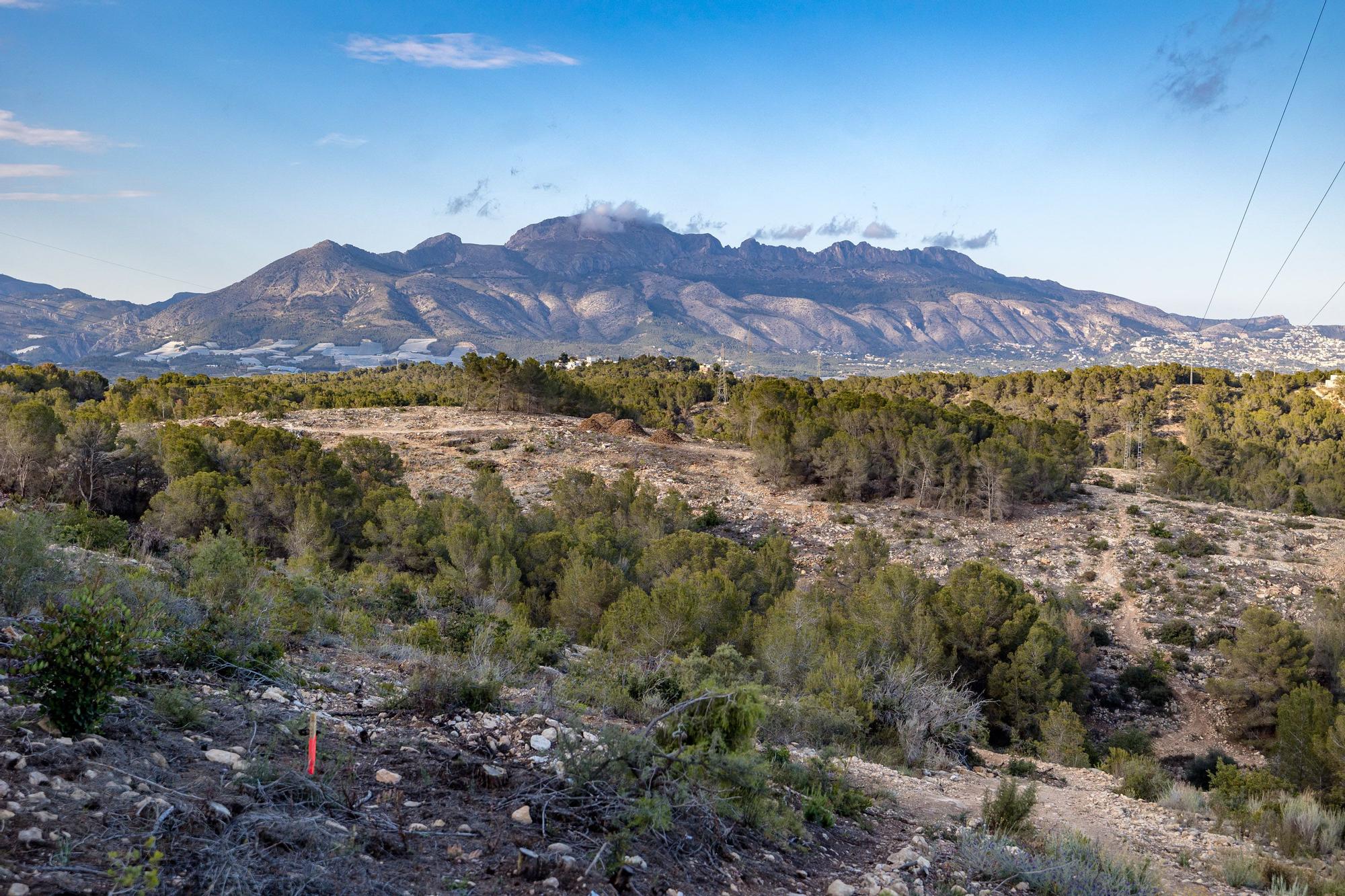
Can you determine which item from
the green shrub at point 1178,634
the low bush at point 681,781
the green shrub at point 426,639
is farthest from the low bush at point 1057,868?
the green shrub at point 1178,634

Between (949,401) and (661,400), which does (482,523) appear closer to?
(661,400)

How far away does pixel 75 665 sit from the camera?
3896mm

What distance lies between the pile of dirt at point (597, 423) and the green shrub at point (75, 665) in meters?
33.3

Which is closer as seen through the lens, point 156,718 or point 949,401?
point 156,718

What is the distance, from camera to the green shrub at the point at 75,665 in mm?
3852

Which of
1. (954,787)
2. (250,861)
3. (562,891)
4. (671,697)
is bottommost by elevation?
(954,787)

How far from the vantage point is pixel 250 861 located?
314 cm

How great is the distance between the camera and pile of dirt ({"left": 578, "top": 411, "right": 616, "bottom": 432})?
3781cm

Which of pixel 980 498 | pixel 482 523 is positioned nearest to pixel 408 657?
pixel 482 523

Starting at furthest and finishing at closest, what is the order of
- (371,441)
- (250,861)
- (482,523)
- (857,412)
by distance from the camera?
(857,412) < (371,441) < (482,523) < (250,861)

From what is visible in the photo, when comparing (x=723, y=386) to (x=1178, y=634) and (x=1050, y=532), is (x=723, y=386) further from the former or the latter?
(x=1178, y=634)

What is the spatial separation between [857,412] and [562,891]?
32363 millimetres

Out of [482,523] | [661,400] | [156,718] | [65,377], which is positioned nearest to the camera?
[156,718]

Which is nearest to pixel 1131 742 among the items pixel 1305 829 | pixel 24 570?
pixel 1305 829
